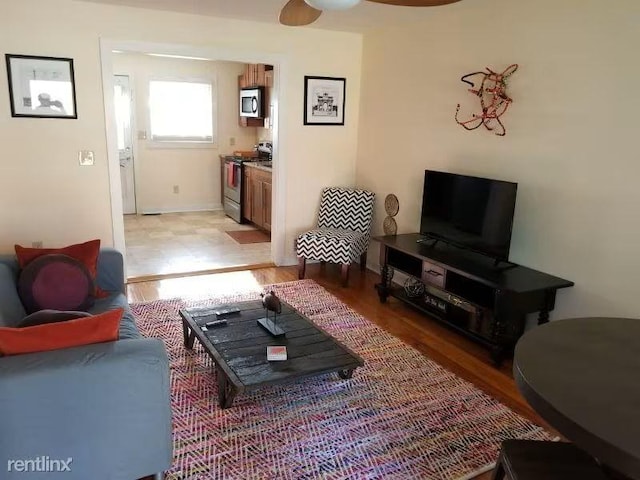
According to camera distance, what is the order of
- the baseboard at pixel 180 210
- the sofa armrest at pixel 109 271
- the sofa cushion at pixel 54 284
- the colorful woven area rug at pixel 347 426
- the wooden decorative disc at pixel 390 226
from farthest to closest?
the baseboard at pixel 180 210
the wooden decorative disc at pixel 390 226
the sofa armrest at pixel 109 271
the sofa cushion at pixel 54 284
the colorful woven area rug at pixel 347 426

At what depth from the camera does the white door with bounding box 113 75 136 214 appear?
7055 mm

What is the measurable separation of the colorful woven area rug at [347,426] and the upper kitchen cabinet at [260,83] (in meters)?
4.47

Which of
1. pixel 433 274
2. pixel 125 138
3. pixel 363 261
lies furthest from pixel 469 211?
pixel 125 138

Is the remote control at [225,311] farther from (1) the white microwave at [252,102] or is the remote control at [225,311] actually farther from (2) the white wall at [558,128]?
(1) the white microwave at [252,102]

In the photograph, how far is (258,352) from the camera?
2568 millimetres

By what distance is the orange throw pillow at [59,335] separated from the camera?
1732 mm

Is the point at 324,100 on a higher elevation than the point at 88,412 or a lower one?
higher

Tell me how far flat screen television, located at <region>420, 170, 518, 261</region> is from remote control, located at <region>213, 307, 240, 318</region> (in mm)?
1772

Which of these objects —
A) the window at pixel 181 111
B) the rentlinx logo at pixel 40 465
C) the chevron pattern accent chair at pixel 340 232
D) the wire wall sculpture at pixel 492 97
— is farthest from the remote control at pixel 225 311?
the window at pixel 181 111

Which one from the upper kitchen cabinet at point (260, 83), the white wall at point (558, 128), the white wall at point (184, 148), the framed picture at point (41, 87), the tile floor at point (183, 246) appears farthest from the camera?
the white wall at point (184, 148)

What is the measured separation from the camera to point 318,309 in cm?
398

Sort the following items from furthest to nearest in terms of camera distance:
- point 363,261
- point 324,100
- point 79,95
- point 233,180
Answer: point 233,180
point 363,261
point 324,100
point 79,95

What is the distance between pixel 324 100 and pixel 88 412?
3.96 m

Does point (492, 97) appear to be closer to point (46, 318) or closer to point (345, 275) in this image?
point (345, 275)
